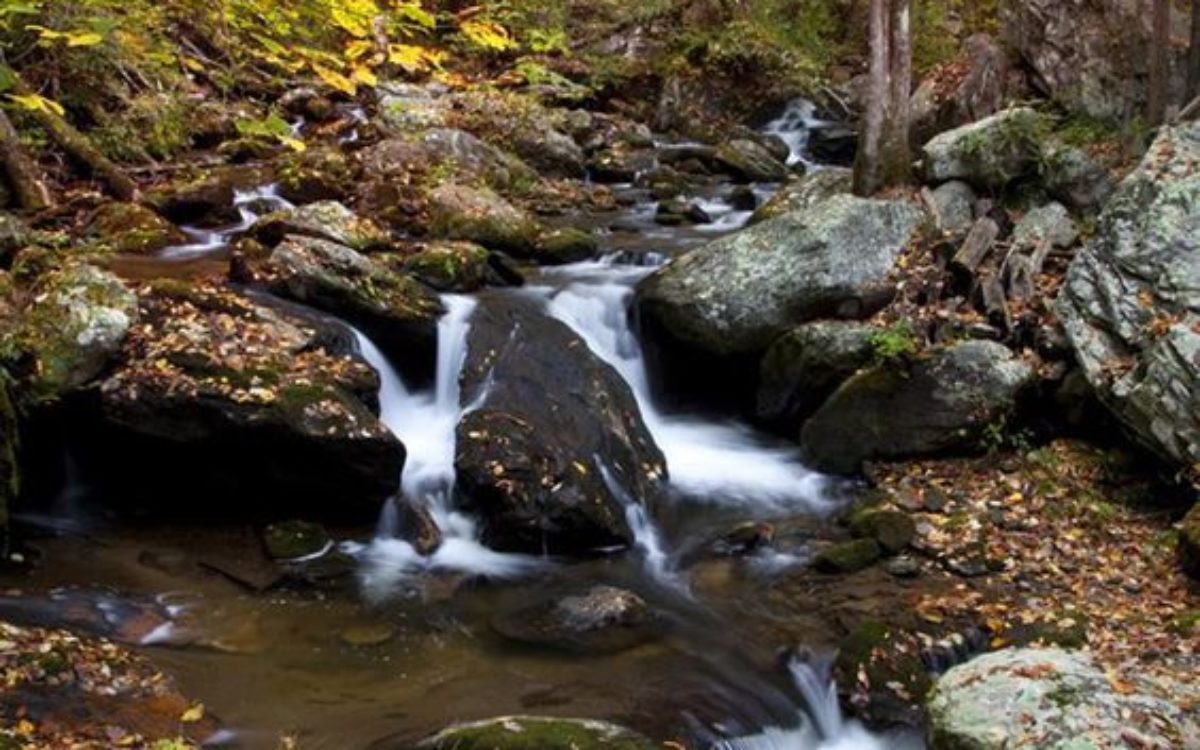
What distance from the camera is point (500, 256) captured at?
1162 centimetres

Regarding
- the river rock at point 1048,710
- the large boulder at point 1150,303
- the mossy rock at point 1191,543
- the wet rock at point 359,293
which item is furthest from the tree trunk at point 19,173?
the mossy rock at point 1191,543

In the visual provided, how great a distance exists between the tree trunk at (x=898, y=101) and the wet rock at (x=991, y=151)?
52 centimetres

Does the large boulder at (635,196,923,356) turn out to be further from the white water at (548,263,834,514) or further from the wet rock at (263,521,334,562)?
the wet rock at (263,521,334,562)

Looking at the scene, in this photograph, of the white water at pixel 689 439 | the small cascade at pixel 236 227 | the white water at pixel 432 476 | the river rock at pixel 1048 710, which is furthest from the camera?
the small cascade at pixel 236 227

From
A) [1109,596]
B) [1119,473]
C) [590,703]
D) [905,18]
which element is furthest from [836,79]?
[590,703]

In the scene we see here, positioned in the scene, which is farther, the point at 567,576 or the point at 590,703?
the point at 567,576

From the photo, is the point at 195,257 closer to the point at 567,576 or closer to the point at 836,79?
the point at 567,576

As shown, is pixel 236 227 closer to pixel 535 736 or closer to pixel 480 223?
pixel 480 223

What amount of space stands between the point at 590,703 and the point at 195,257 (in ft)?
23.8

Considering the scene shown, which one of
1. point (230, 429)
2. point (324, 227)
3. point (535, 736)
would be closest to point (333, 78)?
point (535, 736)

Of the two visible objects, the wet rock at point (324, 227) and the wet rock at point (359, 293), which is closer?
the wet rock at point (359, 293)

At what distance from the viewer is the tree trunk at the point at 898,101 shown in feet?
41.4

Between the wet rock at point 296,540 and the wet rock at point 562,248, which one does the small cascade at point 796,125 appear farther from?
the wet rock at point 296,540

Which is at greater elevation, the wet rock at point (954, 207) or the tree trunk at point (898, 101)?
the tree trunk at point (898, 101)
